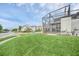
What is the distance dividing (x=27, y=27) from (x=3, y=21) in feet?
1.01

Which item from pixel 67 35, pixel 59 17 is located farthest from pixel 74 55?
pixel 59 17

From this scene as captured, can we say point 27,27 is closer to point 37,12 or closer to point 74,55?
point 37,12

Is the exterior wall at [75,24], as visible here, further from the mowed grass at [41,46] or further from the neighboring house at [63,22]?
the mowed grass at [41,46]

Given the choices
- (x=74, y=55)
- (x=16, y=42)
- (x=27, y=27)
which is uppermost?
(x=27, y=27)

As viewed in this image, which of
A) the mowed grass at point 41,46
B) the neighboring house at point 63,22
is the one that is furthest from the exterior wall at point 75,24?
the mowed grass at point 41,46

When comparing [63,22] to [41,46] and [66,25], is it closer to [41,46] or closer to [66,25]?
[66,25]

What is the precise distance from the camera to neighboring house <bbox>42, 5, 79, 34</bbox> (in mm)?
1992

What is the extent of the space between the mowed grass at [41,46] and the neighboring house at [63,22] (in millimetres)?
92

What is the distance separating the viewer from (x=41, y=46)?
199 cm

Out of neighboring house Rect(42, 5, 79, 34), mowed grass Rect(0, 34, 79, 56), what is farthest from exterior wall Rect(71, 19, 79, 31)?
mowed grass Rect(0, 34, 79, 56)

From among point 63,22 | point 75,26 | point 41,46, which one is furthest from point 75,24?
point 41,46

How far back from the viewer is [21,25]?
2020mm

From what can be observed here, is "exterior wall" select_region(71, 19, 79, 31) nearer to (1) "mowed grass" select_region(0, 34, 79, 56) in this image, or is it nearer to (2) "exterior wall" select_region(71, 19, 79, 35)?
(2) "exterior wall" select_region(71, 19, 79, 35)

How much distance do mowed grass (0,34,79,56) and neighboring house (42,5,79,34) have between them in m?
0.09
